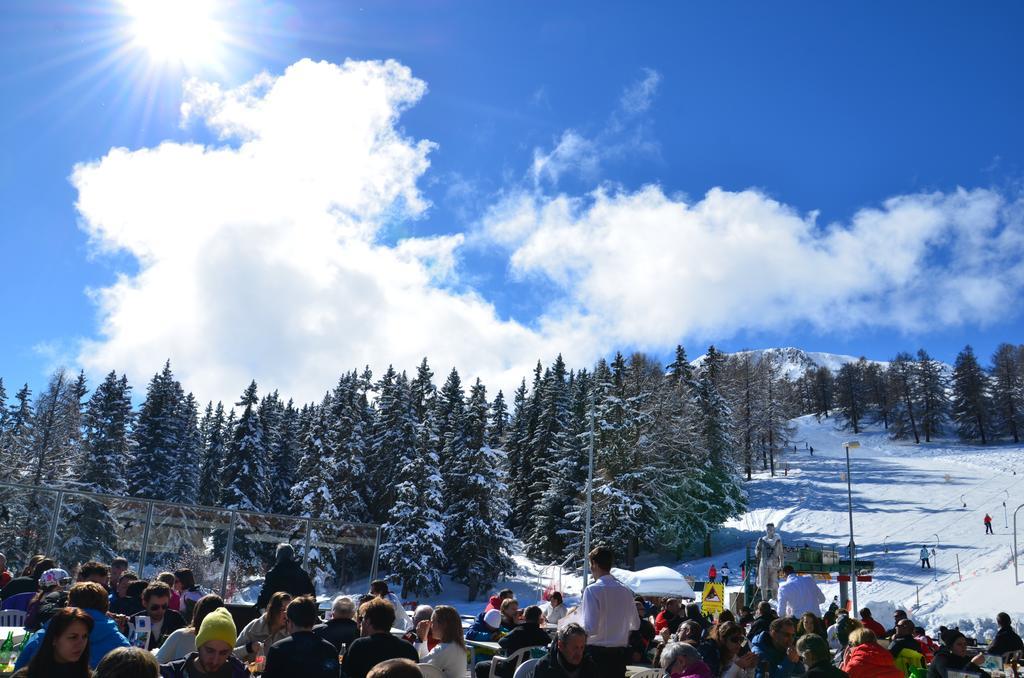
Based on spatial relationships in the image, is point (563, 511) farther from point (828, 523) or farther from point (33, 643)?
point (33, 643)

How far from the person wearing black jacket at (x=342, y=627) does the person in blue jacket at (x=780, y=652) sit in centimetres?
429

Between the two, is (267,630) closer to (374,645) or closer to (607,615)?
(374,645)

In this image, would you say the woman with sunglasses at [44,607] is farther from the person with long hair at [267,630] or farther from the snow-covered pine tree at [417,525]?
the snow-covered pine tree at [417,525]

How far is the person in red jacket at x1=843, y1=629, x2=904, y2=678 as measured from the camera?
6.89 m

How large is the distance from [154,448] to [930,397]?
95.0m

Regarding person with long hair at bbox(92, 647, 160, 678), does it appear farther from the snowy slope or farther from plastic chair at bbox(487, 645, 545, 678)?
the snowy slope

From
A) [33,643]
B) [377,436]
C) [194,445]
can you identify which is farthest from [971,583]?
[194,445]

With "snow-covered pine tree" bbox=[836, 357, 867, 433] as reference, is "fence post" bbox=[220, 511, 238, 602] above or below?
below

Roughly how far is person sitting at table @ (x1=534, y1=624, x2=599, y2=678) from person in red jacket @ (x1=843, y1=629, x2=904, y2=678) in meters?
3.02

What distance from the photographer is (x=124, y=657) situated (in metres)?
3.07

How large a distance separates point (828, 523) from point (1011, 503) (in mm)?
14060

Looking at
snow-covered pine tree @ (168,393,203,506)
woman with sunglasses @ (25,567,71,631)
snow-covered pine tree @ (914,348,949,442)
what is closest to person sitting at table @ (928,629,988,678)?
woman with sunglasses @ (25,567,71,631)

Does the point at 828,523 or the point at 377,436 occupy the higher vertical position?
the point at 377,436

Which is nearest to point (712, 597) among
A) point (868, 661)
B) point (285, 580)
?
point (868, 661)
